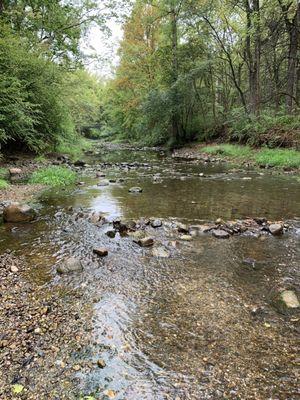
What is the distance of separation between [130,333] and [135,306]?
44cm

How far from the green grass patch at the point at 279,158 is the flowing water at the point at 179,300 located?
20.9ft

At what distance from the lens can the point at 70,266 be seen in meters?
3.99

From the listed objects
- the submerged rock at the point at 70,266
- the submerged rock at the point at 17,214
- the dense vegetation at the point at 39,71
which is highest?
the dense vegetation at the point at 39,71

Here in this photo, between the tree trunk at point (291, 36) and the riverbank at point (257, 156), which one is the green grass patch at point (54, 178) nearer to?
the riverbank at point (257, 156)

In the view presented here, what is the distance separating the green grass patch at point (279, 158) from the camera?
41.1 ft

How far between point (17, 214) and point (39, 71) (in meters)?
9.57

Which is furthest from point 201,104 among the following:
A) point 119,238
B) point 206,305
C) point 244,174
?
point 206,305

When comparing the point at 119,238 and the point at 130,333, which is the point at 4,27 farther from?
the point at 130,333

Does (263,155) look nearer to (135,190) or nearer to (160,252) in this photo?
(135,190)

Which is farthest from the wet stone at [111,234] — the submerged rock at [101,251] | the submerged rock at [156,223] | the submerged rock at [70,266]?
the submerged rock at [70,266]

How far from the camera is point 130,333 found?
9.18 ft

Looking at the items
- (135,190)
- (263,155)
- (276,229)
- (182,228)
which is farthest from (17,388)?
(263,155)

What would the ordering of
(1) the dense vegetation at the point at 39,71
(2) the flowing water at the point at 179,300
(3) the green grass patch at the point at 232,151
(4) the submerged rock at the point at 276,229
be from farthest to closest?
(3) the green grass patch at the point at 232,151 → (1) the dense vegetation at the point at 39,71 → (4) the submerged rock at the point at 276,229 → (2) the flowing water at the point at 179,300

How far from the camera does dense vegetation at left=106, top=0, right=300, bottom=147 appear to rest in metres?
15.6
